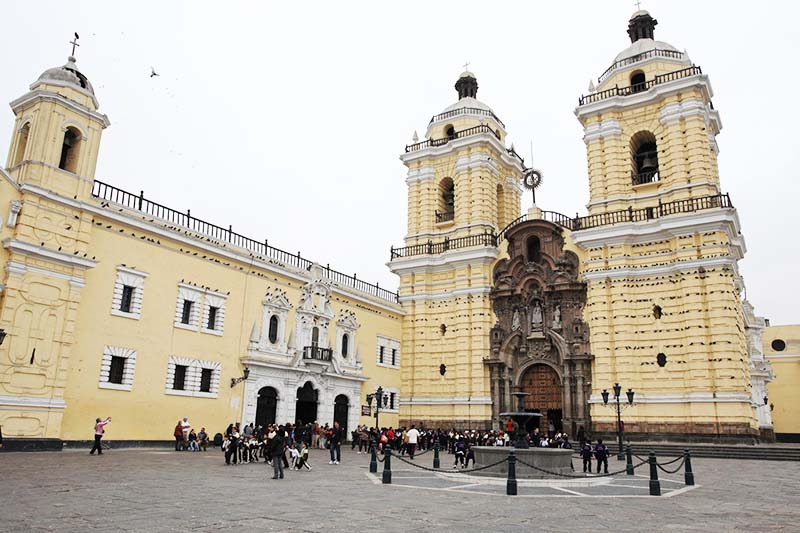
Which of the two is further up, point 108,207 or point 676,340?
point 108,207

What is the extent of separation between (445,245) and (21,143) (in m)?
22.2

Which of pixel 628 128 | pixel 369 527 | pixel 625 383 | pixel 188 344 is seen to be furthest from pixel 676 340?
pixel 369 527

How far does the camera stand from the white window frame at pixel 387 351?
33.9 m

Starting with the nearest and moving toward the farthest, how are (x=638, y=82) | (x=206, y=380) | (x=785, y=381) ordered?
(x=206, y=380) → (x=638, y=82) → (x=785, y=381)

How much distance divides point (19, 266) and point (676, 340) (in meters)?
26.5

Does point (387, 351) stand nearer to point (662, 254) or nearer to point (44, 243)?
point (662, 254)

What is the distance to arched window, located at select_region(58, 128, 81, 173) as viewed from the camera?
69.6 ft

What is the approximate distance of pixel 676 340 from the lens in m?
27.9

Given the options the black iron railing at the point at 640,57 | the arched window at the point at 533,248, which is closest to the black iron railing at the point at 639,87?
the black iron railing at the point at 640,57

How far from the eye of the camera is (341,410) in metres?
30.7

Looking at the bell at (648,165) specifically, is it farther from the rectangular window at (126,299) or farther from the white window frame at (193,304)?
the rectangular window at (126,299)

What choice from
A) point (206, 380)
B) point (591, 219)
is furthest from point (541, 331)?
point (206, 380)

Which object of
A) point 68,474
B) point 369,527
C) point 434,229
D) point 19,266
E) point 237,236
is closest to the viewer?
point 369,527

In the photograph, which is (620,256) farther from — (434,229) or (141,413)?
(141,413)
